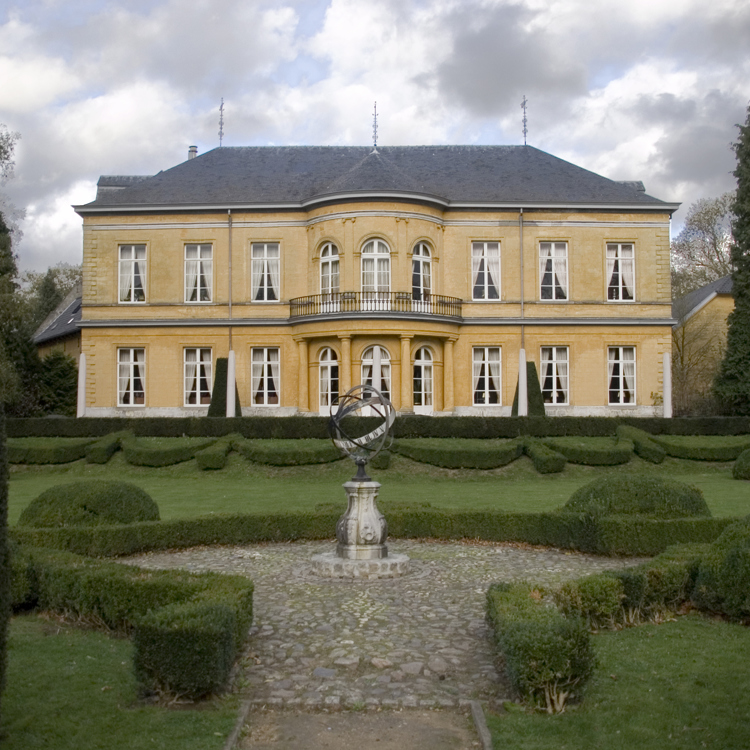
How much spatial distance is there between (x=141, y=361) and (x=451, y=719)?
29220mm

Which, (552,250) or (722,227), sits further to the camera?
(722,227)

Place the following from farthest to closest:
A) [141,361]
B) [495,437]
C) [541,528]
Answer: [141,361]
[495,437]
[541,528]

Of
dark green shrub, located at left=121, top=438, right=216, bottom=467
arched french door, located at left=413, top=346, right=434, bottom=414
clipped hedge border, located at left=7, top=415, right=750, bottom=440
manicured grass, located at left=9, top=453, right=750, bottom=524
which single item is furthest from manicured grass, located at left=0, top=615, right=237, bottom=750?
arched french door, located at left=413, top=346, right=434, bottom=414

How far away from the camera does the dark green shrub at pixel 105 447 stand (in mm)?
24938

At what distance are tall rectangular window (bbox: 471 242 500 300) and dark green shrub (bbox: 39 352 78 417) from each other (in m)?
17.7

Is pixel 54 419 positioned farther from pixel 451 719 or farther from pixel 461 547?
pixel 451 719

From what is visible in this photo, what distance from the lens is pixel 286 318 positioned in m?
33.0

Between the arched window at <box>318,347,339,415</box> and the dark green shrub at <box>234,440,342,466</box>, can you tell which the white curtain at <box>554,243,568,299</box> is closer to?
the arched window at <box>318,347,339,415</box>

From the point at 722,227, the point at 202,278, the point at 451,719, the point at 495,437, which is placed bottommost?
the point at 451,719

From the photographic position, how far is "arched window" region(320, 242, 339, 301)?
1277 inches

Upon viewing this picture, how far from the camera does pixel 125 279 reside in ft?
112

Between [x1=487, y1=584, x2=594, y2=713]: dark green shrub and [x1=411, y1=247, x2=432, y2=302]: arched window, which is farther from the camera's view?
[x1=411, y1=247, x2=432, y2=302]: arched window

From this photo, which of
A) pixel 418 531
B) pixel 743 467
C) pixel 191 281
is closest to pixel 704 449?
pixel 743 467

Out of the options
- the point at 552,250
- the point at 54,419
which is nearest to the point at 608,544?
the point at 54,419
